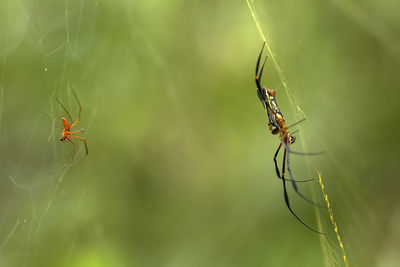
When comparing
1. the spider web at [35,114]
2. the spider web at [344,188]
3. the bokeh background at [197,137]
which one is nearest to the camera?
the spider web at [35,114]

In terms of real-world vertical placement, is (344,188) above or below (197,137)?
below

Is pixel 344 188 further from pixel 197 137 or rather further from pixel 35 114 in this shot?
pixel 35 114

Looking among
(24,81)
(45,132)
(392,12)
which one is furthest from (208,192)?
(392,12)

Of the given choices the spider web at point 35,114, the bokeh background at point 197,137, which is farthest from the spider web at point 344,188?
the spider web at point 35,114

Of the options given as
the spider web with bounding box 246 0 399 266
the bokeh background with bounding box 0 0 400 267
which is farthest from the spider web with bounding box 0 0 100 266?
the spider web with bounding box 246 0 399 266

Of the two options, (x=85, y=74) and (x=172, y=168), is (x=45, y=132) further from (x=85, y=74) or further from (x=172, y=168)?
(x=172, y=168)

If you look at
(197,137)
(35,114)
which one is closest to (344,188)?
(197,137)

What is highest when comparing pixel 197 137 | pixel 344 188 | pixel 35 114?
pixel 35 114

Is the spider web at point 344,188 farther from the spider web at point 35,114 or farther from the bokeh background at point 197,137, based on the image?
the spider web at point 35,114

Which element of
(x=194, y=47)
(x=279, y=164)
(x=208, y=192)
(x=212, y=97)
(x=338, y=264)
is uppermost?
(x=194, y=47)
